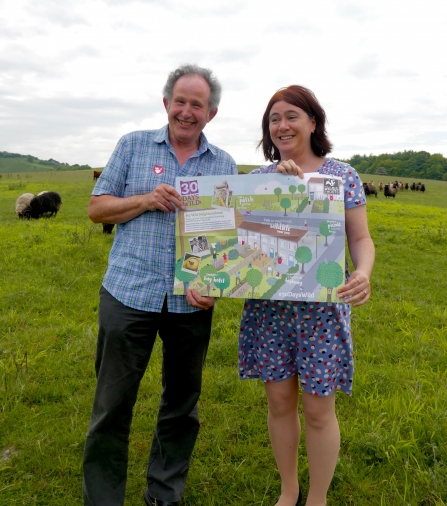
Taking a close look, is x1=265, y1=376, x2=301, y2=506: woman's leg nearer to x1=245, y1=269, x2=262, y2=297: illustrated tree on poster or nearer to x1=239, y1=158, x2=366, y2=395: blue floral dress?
x1=239, y1=158, x2=366, y2=395: blue floral dress

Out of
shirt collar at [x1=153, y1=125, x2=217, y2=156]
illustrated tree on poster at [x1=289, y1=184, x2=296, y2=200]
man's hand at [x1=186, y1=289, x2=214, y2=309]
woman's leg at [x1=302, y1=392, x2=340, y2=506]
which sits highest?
shirt collar at [x1=153, y1=125, x2=217, y2=156]

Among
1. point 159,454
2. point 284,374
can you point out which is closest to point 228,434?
point 159,454

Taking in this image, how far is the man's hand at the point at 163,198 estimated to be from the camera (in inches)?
84.0

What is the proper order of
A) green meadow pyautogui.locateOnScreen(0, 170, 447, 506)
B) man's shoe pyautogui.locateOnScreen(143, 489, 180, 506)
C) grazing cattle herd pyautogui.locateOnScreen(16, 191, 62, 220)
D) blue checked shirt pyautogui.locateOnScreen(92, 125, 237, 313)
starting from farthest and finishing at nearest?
grazing cattle herd pyautogui.locateOnScreen(16, 191, 62, 220)
green meadow pyautogui.locateOnScreen(0, 170, 447, 506)
man's shoe pyautogui.locateOnScreen(143, 489, 180, 506)
blue checked shirt pyautogui.locateOnScreen(92, 125, 237, 313)

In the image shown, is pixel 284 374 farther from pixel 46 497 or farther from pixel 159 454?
pixel 46 497

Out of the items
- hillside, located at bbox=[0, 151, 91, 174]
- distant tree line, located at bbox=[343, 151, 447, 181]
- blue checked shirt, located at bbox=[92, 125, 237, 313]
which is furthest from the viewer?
hillside, located at bbox=[0, 151, 91, 174]

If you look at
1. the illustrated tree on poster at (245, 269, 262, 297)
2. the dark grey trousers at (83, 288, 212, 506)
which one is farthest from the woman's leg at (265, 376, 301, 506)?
the illustrated tree on poster at (245, 269, 262, 297)

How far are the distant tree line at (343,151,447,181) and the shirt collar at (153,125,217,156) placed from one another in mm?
87189

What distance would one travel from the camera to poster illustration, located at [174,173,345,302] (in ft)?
7.03

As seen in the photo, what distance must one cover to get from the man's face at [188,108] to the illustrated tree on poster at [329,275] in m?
1.00

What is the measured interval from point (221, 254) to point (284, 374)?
765 mm

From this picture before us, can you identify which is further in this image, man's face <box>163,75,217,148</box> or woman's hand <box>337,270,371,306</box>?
man's face <box>163,75,217,148</box>

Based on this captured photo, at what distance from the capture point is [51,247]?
28.7 feet

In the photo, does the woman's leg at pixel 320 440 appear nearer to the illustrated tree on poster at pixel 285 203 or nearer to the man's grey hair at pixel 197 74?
the illustrated tree on poster at pixel 285 203
